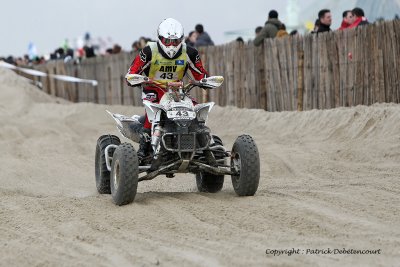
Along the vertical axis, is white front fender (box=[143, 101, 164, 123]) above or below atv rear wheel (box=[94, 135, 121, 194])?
above

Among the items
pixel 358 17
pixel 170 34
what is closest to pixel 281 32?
pixel 358 17

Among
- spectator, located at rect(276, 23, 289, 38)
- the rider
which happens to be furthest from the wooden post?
the rider

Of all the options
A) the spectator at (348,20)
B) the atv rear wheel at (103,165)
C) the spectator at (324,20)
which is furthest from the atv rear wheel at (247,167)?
the spectator at (324,20)

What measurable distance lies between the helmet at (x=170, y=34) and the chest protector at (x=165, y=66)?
0.69 feet

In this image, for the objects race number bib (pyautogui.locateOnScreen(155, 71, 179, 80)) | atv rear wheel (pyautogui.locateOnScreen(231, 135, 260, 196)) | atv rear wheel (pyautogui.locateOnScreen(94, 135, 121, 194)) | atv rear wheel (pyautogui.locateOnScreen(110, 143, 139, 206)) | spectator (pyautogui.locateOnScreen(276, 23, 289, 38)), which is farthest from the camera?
spectator (pyautogui.locateOnScreen(276, 23, 289, 38))

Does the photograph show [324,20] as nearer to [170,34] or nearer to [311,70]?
[311,70]

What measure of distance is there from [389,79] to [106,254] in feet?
27.8

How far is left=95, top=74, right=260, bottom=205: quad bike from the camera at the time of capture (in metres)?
9.26

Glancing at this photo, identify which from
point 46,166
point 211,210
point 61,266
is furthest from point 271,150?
point 61,266

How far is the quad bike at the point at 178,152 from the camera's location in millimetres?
9258

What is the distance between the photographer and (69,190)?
485 inches

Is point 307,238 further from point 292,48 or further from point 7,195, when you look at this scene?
point 292,48

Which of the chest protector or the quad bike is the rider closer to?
the chest protector

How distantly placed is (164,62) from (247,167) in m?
1.70
